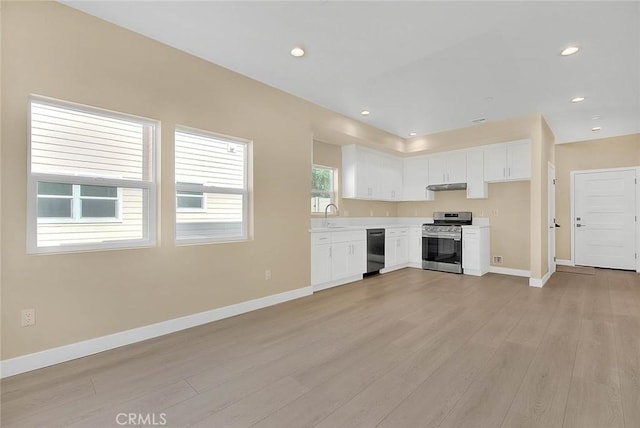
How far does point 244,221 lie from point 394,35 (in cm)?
256

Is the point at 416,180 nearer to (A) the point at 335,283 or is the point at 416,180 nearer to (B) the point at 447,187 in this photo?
(B) the point at 447,187

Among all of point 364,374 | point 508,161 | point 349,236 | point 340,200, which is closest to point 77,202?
point 364,374

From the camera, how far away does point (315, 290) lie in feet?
14.8

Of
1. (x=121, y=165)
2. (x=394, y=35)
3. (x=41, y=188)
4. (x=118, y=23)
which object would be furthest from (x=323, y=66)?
(x=41, y=188)

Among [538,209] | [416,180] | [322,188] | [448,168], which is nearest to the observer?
[538,209]

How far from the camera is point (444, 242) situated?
5.91 metres

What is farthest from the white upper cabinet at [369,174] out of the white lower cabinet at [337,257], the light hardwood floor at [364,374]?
the light hardwood floor at [364,374]

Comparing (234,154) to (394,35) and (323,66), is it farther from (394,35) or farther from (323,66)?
(394,35)

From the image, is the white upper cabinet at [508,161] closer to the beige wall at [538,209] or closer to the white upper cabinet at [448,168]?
the beige wall at [538,209]

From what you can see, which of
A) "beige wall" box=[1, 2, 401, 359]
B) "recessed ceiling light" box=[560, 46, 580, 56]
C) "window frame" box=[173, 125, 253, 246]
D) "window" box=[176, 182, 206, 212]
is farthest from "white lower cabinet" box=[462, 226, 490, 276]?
"window" box=[176, 182, 206, 212]

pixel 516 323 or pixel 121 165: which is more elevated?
pixel 121 165

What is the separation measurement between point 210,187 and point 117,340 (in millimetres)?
1699

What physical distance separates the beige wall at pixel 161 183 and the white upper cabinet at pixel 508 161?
3.70 meters

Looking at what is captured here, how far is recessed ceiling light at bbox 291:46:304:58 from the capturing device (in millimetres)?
2941
